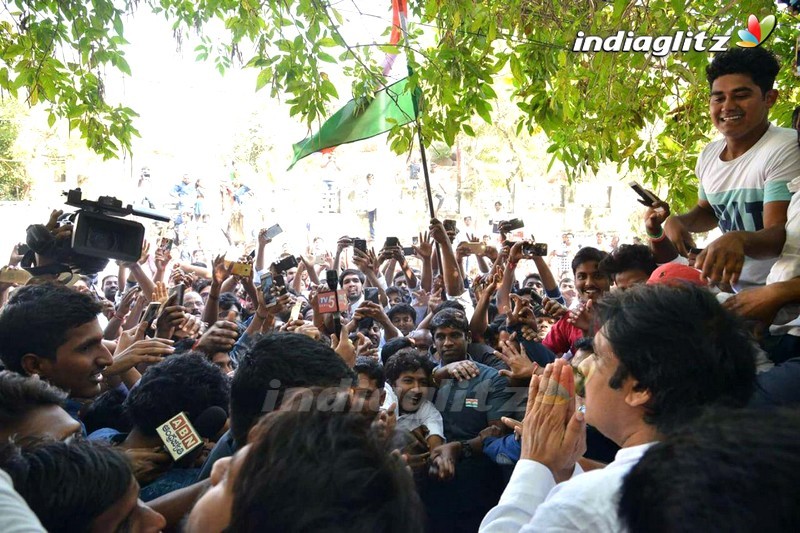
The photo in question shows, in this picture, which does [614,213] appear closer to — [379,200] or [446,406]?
[379,200]

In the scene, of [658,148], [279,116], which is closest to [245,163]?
[279,116]

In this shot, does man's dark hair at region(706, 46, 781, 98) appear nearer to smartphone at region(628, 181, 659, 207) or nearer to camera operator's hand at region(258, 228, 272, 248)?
smartphone at region(628, 181, 659, 207)

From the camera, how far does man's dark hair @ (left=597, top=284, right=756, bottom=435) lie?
1.72 m

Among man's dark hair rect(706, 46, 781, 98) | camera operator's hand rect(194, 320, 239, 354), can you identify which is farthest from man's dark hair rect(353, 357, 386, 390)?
man's dark hair rect(706, 46, 781, 98)

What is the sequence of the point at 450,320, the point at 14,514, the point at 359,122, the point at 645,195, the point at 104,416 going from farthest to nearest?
the point at 359,122
the point at 450,320
the point at 645,195
the point at 104,416
the point at 14,514

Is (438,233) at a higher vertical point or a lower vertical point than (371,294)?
higher

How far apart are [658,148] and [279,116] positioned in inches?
691

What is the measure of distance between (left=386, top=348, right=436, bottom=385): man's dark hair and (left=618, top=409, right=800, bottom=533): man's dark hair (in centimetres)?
286

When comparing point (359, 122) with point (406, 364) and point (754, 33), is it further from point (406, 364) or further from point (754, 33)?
point (754, 33)

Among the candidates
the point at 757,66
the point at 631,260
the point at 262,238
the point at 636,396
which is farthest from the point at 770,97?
the point at 262,238

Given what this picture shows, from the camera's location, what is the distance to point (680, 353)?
175 centimetres

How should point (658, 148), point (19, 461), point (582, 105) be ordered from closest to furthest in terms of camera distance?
point (19, 461) < point (582, 105) < point (658, 148)

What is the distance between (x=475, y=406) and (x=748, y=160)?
5.95 ft

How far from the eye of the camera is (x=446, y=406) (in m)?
3.93
